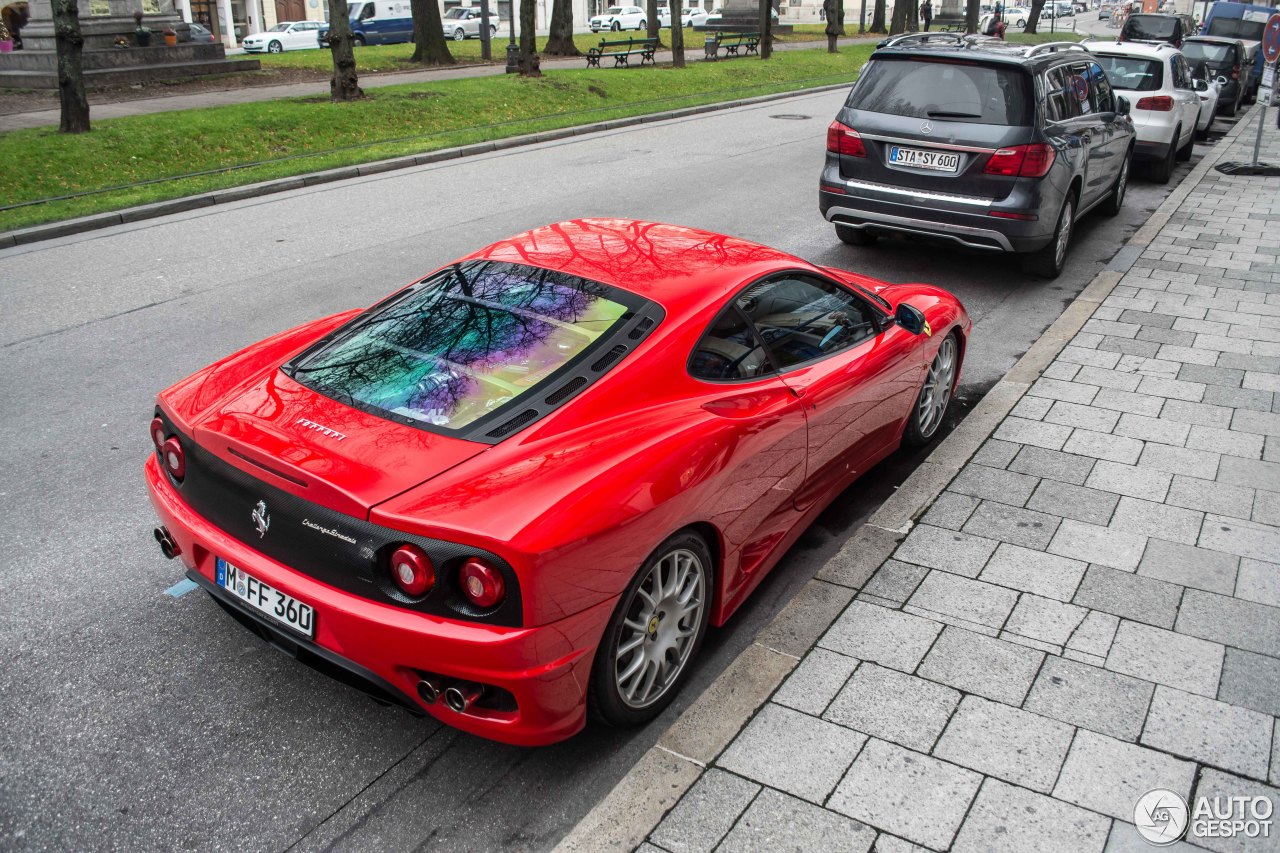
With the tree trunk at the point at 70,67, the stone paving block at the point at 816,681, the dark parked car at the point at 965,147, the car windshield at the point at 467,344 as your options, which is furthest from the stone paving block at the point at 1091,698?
the tree trunk at the point at 70,67

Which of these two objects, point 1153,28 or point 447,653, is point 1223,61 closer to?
point 1153,28

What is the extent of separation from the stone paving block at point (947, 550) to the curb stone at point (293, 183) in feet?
32.7

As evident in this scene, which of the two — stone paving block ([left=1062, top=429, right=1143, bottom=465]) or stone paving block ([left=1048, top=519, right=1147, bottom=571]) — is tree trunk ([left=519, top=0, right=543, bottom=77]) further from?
stone paving block ([left=1048, top=519, right=1147, bottom=571])

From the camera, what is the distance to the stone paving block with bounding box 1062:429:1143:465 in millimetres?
5363

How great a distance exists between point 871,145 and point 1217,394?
10.8 ft

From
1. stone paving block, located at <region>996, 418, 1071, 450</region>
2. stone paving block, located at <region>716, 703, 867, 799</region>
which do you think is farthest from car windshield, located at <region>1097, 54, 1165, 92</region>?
stone paving block, located at <region>716, 703, 867, 799</region>

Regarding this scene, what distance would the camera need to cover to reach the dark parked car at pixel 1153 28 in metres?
24.9

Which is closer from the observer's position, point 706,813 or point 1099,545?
point 706,813

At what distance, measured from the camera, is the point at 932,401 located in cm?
551

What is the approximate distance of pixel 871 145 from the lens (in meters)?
8.25

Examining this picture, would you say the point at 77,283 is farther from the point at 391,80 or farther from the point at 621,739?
the point at 391,80

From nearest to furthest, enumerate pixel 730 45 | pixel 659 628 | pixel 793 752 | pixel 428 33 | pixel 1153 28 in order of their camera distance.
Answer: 1. pixel 793 752
2. pixel 659 628
3. pixel 1153 28
4. pixel 428 33
5. pixel 730 45

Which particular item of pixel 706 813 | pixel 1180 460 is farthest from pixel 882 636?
pixel 1180 460

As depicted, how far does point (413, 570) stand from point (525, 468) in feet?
1.44
